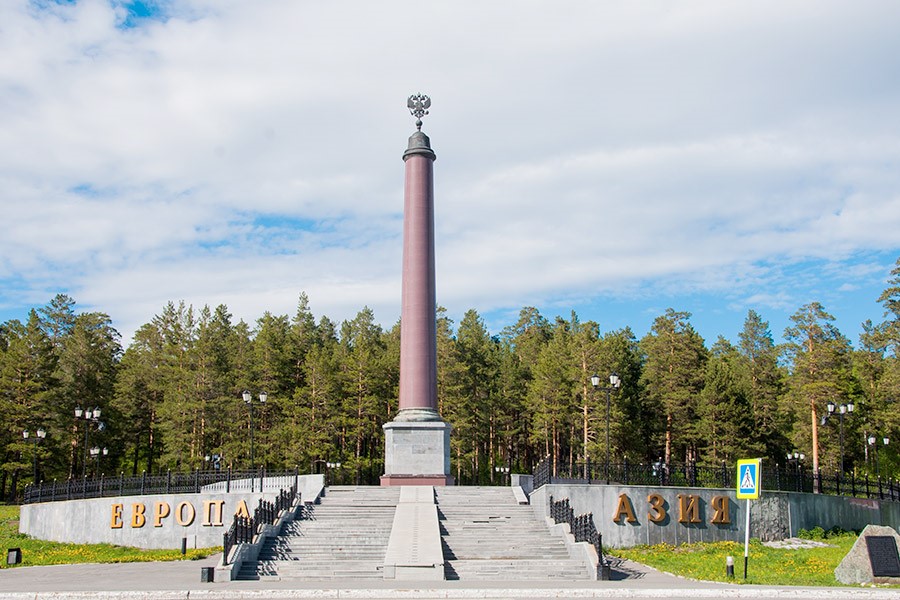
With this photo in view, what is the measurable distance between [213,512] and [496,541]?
12920 millimetres

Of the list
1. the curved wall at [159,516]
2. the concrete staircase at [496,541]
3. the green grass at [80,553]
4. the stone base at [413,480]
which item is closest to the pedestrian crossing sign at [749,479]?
the concrete staircase at [496,541]

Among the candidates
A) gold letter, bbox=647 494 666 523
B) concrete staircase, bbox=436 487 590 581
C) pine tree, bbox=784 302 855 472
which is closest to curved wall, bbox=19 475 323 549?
concrete staircase, bbox=436 487 590 581

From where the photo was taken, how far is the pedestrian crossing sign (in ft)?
65.9

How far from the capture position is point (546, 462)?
2938 centimetres

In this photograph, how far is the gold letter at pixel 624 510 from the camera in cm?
2875

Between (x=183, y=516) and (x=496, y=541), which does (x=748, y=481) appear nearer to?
(x=496, y=541)

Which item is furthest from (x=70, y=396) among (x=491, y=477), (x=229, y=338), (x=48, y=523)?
(x=491, y=477)

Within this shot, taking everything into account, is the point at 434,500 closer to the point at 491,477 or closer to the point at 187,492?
the point at 187,492

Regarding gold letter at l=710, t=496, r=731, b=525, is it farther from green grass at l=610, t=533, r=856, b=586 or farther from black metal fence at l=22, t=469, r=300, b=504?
black metal fence at l=22, t=469, r=300, b=504

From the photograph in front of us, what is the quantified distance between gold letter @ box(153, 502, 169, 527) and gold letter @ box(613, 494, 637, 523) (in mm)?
17367

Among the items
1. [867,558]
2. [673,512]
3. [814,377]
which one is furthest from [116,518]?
[814,377]

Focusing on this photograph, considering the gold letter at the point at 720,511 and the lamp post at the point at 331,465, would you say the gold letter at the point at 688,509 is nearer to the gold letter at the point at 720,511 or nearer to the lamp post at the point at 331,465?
the gold letter at the point at 720,511

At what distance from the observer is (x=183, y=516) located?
32594 millimetres

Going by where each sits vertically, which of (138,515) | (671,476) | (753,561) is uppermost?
(671,476)
